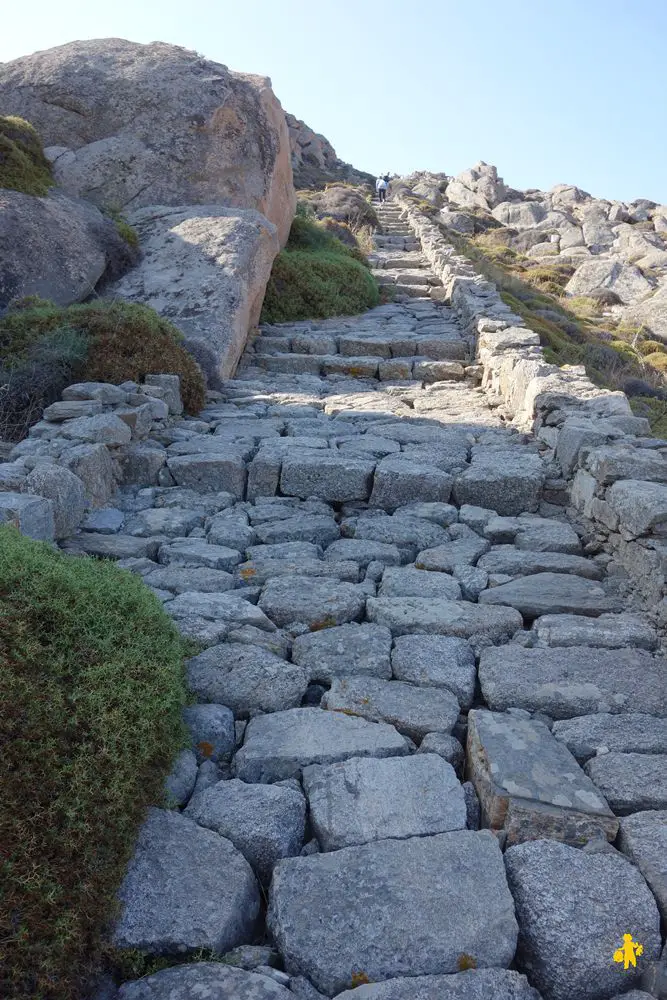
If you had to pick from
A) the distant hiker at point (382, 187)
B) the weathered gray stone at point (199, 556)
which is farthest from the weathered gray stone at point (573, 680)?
the distant hiker at point (382, 187)

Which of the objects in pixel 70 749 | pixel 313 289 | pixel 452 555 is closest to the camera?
pixel 70 749

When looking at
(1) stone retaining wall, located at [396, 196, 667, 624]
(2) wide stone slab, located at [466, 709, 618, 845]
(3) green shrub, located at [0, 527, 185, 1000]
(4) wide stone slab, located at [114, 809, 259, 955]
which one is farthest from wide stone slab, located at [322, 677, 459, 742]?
(1) stone retaining wall, located at [396, 196, 667, 624]

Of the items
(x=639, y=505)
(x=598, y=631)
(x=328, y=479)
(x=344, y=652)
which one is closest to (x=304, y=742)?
(x=344, y=652)

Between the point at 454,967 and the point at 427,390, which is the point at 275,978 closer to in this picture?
the point at 454,967

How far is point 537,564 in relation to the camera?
4.21 m

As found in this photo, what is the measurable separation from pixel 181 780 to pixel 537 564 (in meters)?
2.50

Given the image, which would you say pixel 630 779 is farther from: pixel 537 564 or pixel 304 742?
pixel 537 564

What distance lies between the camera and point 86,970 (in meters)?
1.78

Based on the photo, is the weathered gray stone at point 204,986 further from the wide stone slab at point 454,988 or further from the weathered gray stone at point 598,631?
the weathered gray stone at point 598,631

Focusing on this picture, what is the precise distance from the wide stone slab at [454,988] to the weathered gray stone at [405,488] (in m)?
3.56

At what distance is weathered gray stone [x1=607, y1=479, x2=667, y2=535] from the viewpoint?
12.2 ft

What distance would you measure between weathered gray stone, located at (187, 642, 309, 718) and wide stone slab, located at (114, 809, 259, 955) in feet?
2.33

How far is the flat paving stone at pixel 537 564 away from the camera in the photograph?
164 inches

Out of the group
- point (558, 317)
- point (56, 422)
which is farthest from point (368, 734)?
point (558, 317)
